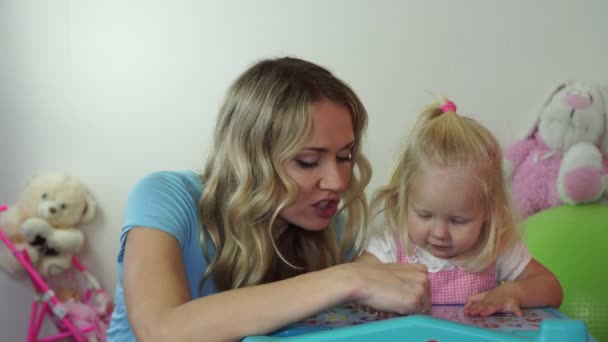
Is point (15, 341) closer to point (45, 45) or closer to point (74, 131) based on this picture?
point (74, 131)

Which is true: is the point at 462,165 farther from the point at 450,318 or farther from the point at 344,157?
the point at 450,318

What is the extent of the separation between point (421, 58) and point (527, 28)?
0.37 meters

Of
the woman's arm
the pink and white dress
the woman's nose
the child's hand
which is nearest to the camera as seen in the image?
the woman's arm

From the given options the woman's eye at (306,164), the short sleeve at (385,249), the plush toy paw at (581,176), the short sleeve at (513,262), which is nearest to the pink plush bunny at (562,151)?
the plush toy paw at (581,176)

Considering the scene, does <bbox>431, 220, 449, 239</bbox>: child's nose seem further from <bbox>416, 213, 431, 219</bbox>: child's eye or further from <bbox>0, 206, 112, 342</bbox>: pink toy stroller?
<bbox>0, 206, 112, 342</bbox>: pink toy stroller

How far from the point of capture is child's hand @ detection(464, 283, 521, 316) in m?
1.12

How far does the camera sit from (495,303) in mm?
1146

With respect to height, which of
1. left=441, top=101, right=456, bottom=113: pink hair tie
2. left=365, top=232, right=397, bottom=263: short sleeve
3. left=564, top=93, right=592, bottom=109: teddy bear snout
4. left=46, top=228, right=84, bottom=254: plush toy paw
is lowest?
left=46, top=228, right=84, bottom=254: plush toy paw

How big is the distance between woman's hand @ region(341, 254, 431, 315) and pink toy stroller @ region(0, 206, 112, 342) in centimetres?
162

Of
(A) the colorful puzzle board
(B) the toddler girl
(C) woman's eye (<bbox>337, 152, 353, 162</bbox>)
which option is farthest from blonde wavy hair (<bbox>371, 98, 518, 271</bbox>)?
(A) the colorful puzzle board

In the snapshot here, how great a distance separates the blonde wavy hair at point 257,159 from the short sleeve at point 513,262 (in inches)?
15.9

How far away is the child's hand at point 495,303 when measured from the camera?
1.12 m

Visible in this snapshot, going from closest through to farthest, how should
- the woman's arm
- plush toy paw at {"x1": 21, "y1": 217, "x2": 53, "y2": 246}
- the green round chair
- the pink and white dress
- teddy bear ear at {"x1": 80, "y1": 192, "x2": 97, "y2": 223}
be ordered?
the woman's arm, the pink and white dress, the green round chair, plush toy paw at {"x1": 21, "y1": 217, "x2": 53, "y2": 246}, teddy bear ear at {"x1": 80, "y1": 192, "x2": 97, "y2": 223}

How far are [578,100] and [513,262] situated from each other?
979 mm
